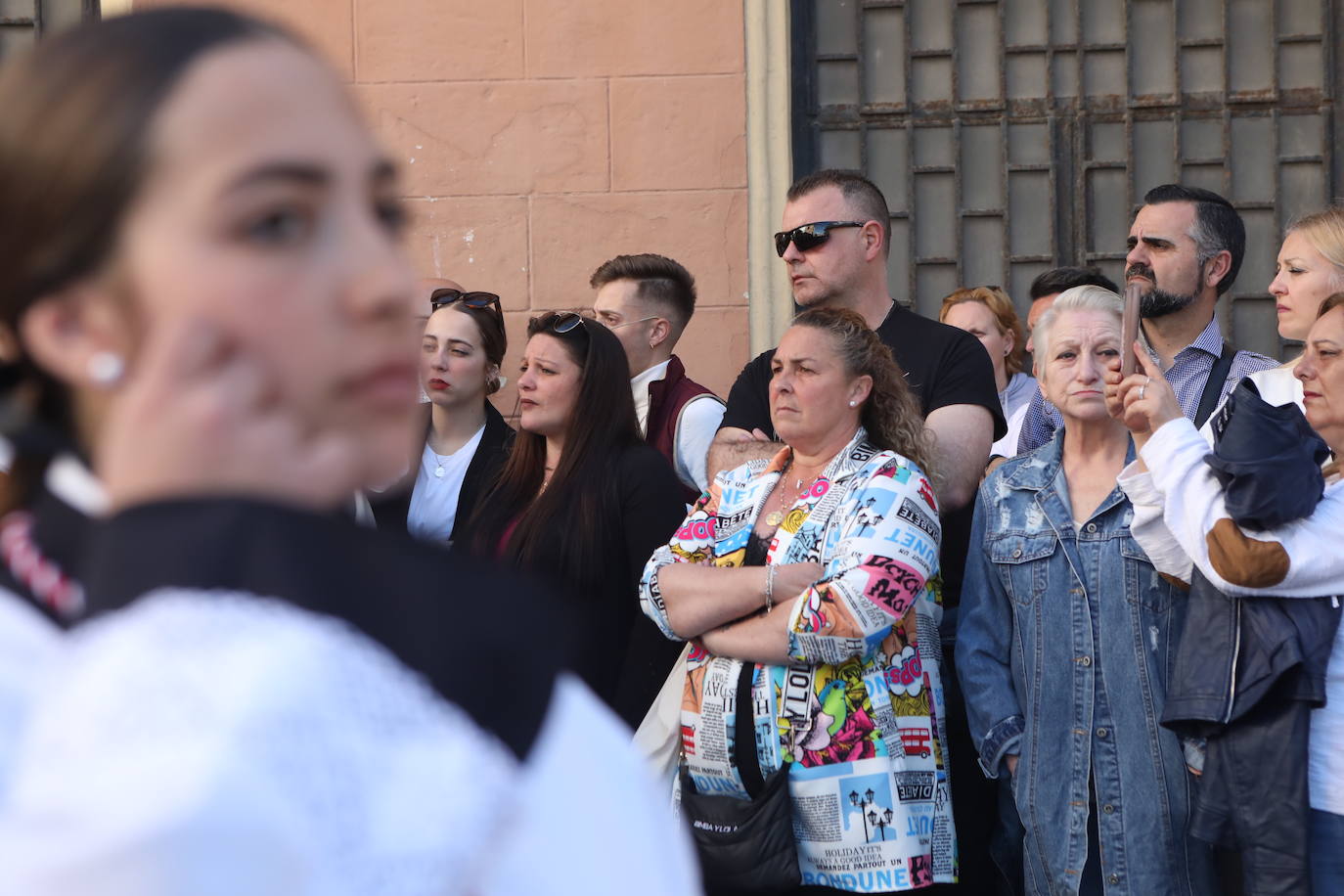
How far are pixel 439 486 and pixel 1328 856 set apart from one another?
2.92 m

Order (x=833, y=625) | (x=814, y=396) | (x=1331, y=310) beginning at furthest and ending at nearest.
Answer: (x=814, y=396) → (x=1331, y=310) → (x=833, y=625)

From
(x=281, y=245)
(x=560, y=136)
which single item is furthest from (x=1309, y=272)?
(x=281, y=245)

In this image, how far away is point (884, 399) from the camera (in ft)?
13.6

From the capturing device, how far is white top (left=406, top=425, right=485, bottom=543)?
15.9ft

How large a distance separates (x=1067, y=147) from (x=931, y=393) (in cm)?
245

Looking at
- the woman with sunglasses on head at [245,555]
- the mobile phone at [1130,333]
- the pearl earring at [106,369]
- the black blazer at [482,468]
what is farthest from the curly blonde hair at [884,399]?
the pearl earring at [106,369]

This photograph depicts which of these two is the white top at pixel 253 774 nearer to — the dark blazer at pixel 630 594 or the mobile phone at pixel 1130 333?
the mobile phone at pixel 1130 333

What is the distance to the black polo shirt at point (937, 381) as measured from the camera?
14.4ft

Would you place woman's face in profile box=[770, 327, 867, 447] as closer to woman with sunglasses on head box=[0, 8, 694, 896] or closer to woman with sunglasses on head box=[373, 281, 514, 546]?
woman with sunglasses on head box=[373, 281, 514, 546]

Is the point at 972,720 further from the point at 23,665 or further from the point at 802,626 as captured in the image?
the point at 23,665

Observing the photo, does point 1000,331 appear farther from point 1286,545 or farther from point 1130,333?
point 1286,545

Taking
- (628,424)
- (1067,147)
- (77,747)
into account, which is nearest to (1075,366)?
(628,424)

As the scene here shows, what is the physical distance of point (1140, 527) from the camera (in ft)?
12.1

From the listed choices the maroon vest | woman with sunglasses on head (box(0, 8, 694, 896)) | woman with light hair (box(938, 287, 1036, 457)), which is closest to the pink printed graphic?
the maroon vest
